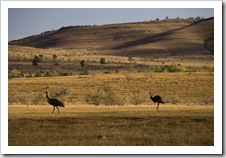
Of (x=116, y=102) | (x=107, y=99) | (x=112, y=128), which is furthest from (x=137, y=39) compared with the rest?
(x=112, y=128)

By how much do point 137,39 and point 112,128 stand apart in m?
113

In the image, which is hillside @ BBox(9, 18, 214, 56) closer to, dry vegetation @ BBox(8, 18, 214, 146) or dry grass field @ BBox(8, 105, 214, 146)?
dry vegetation @ BBox(8, 18, 214, 146)

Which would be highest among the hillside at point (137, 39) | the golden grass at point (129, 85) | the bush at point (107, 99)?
the hillside at point (137, 39)

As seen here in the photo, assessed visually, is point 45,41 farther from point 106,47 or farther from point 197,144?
point 197,144

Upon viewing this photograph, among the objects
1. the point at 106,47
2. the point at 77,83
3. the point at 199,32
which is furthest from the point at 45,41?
the point at 77,83

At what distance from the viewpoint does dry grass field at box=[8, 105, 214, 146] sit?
15.9 m

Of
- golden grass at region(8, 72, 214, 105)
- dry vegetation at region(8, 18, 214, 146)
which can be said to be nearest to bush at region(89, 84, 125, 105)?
dry vegetation at region(8, 18, 214, 146)

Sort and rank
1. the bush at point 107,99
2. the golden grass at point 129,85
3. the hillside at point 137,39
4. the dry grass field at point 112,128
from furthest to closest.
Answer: the hillside at point 137,39
the golden grass at point 129,85
the bush at point 107,99
the dry grass field at point 112,128

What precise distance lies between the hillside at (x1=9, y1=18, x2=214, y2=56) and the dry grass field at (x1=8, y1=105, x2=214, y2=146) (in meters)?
67.9

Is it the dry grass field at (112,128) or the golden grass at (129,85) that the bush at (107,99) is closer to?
the golden grass at (129,85)

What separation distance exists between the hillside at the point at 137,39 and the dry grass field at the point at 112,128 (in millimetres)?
67867

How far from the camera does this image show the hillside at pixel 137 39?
338 ft

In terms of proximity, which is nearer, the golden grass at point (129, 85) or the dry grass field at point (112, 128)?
the dry grass field at point (112, 128)

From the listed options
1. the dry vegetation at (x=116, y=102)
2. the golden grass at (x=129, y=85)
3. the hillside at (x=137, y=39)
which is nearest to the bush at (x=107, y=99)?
the dry vegetation at (x=116, y=102)
